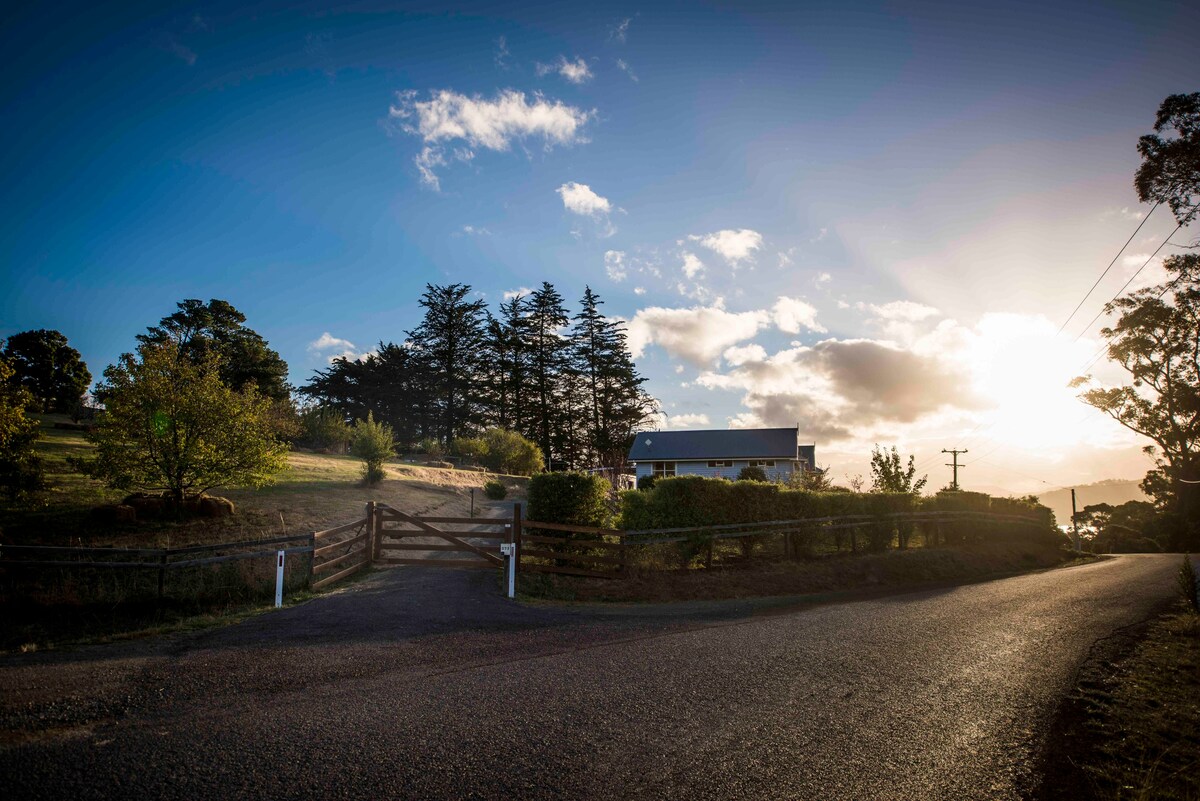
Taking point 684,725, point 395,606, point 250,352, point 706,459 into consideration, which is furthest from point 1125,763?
point 250,352

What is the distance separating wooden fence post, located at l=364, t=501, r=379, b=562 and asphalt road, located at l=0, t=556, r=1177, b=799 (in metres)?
4.99

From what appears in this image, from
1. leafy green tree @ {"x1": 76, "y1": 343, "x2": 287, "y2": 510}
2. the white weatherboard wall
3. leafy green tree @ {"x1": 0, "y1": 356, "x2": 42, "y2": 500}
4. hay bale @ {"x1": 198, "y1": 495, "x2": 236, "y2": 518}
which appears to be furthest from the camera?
the white weatherboard wall

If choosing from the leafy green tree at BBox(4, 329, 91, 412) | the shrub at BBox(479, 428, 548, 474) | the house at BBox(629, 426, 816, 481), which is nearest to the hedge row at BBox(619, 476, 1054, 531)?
the shrub at BBox(479, 428, 548, 474)

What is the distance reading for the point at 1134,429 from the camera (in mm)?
36500

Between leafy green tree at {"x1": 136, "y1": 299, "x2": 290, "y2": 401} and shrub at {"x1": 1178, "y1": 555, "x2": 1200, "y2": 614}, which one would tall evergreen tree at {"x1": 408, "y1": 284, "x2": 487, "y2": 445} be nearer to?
leafy green tree at {"x1": 136, "y1": 299, "x2": 290, "y2": 401}

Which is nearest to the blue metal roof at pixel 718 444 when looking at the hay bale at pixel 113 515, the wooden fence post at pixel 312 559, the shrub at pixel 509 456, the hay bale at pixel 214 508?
the shrub at pixel 509 456

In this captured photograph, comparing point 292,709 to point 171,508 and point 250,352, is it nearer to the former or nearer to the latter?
point 171,508

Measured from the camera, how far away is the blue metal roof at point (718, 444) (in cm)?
5094

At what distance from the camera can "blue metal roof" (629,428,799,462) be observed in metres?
50.9

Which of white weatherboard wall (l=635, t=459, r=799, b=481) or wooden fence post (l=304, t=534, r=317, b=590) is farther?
white weatherboard wall (l=635, t=459, r=799, b=481)

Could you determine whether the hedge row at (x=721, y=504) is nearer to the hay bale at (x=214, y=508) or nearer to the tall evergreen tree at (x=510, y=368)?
the hay bale at (x=214, y=508)

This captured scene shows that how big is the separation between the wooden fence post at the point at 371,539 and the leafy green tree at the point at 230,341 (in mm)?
34737

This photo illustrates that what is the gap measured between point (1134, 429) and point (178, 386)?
167 ft

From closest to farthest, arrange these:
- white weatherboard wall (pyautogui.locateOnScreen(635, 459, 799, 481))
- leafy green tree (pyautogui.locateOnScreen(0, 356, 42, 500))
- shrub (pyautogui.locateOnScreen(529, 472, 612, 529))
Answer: shrub (pyautogui.locateOnScreen(529, 472, 612, 529)), leafy green tree (pyautogui.locateOnScreen(0, 356, 42, 500)), white weatherboard wall (pyautogui.locateOnScreen(635, 459, 799, 481))
